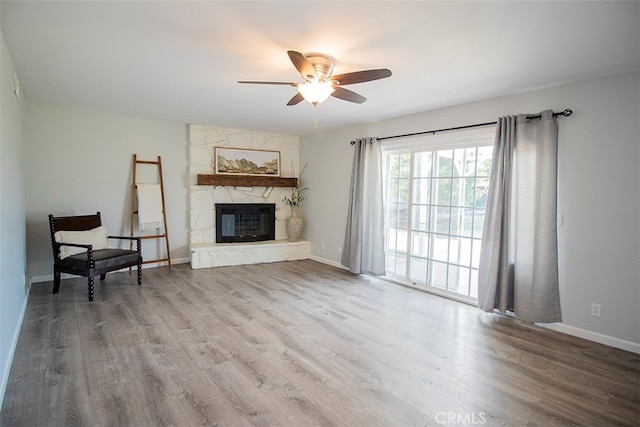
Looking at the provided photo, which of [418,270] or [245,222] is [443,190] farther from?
[245,222]

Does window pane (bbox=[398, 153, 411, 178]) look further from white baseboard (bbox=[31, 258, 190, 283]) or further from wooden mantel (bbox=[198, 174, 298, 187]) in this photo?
white baseboard (bbox=[31, 258, 190, 283])

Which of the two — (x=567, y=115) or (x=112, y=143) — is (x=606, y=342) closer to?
(x=567, y=115)

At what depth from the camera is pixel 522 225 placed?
333 cm

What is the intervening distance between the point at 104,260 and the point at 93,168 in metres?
1.64

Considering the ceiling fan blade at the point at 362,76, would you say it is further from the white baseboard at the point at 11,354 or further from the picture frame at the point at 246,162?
the picture frame at the point at 246,162

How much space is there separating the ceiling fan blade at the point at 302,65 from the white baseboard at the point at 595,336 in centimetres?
320

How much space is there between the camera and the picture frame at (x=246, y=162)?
5.88 m

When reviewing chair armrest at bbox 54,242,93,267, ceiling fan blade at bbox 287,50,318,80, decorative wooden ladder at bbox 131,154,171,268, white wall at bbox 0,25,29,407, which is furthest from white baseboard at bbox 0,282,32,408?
ceiling fan blade at bbox 287,50,318,80

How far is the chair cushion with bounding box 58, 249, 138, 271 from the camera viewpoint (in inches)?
152

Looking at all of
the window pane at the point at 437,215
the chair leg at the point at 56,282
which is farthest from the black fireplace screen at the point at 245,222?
the window pane at the point at 437,215

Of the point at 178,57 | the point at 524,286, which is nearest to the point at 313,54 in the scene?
the point at 178,57

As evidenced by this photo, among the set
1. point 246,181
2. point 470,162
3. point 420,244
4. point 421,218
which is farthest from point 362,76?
point 246,181

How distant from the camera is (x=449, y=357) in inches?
105

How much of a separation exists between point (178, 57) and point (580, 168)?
12.0ft
